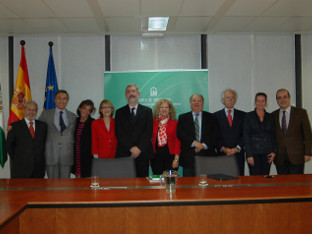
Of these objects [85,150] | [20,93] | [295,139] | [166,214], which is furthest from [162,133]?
[20,93]

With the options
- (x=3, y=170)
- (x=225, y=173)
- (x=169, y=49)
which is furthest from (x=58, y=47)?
(x=225, y=173)

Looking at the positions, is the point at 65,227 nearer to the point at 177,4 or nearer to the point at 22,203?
the point at 22,203

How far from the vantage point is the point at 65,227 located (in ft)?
6.00

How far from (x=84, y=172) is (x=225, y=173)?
81.0 inches

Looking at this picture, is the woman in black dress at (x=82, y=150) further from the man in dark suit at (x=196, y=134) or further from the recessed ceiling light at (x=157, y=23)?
the recessed ceiling light at (x=157, y=23)

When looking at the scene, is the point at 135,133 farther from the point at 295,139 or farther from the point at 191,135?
the point at 295,139

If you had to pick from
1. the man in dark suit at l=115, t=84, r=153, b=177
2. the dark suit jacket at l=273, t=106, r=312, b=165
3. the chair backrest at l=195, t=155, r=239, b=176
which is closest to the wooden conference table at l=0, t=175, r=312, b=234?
the chair backrest at l=195, t=155, r=239, b=176

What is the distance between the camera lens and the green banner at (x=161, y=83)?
514 cm

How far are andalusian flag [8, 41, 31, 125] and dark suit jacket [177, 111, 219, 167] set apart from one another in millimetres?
2733

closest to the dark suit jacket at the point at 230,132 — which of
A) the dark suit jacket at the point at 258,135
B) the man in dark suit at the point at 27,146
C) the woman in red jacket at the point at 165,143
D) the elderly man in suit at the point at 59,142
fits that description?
the dark suit jacket at the point at 258,135

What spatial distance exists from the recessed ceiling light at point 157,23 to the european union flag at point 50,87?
1.89m

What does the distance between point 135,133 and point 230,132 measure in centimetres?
135

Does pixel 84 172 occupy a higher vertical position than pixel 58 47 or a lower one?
lower

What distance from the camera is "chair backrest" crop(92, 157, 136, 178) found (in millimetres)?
2887
